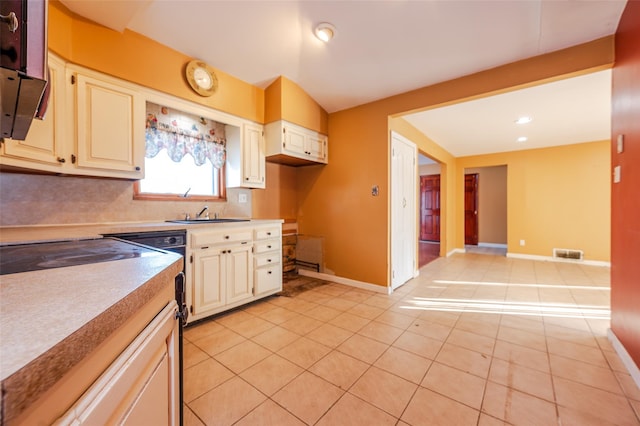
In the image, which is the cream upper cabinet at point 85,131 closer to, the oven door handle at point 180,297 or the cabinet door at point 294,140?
the cabinet door at point 294,140

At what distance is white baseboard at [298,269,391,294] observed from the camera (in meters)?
3.14

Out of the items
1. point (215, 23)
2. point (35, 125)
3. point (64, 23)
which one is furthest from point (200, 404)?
point (215, 23)

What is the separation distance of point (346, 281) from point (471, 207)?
507cm

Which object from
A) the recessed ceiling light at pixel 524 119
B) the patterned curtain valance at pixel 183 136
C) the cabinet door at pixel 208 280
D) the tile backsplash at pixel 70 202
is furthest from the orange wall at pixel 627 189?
the tile backsplash at pixel 70 202

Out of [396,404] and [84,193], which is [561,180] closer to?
[396,404]

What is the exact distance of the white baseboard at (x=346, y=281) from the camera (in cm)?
314

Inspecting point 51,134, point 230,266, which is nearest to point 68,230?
point 51,134

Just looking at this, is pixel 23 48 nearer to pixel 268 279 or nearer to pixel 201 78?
pixel 201 78

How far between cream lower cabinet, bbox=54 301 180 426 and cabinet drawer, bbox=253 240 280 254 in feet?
6.08

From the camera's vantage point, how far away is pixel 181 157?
2.63 metres

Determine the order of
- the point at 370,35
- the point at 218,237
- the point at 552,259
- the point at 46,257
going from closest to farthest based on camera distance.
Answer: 1. the point at 46,257
2. the point at 370,35
3. the point at 218,237
4. the point at 552,259

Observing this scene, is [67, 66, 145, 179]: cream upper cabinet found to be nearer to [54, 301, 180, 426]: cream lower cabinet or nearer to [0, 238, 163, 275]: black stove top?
[0, 238, 163, 275]: black stove top

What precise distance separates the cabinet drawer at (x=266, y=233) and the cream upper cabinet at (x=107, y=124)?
1.15 meters

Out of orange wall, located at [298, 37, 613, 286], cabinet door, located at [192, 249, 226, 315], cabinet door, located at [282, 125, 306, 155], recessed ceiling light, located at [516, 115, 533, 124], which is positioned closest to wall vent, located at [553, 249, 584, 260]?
recessed ceiling light, located at [516, 115, 533, 124]
